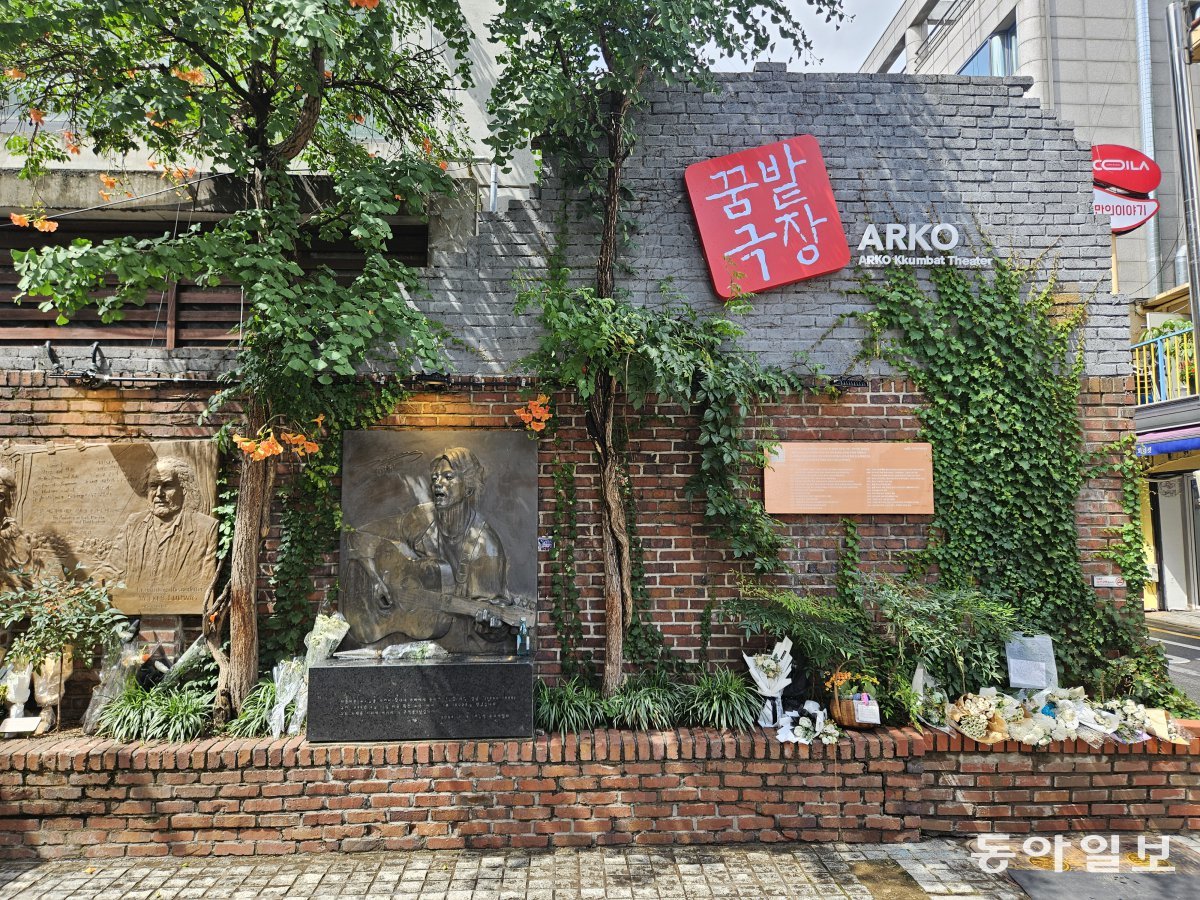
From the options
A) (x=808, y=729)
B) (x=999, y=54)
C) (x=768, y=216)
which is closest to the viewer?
(x=808, y=729)

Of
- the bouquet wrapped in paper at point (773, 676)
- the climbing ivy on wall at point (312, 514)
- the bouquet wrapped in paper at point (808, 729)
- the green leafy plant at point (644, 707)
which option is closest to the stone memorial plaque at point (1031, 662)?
the bouquet wrapped in paper at point (808, 729)

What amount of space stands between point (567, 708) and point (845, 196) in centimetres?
418

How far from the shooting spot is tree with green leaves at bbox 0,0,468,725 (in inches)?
161

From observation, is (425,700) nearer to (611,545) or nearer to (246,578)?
(246,578)

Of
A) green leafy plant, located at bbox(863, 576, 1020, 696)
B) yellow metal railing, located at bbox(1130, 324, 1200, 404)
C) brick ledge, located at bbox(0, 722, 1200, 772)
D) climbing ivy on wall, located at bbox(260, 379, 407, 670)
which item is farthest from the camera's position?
yellow metal railing, located at bbox(1130, 324, 1200, 404)

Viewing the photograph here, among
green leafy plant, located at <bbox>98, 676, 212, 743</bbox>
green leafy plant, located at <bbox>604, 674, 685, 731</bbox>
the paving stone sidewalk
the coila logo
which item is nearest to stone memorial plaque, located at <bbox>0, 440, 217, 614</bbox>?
green leafy plant, located at <bbox>98, 676, 212, 743</bbox>

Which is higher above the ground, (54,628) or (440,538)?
(440,538)

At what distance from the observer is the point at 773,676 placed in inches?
185

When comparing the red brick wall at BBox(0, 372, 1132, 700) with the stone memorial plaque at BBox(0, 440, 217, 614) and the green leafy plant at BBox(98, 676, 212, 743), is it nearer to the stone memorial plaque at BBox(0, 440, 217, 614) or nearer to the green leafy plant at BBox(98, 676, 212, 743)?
the stone memorial plaque at BBox(0, 440, 217, 614)

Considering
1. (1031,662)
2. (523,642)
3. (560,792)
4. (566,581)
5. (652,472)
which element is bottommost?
(560,792)

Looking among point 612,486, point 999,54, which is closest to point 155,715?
point 612,486

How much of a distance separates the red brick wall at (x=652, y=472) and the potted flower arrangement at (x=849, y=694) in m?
0.69

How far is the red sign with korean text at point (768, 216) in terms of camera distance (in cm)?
523

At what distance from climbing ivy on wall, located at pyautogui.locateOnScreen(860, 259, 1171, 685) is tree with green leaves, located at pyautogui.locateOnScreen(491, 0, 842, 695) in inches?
46.0
